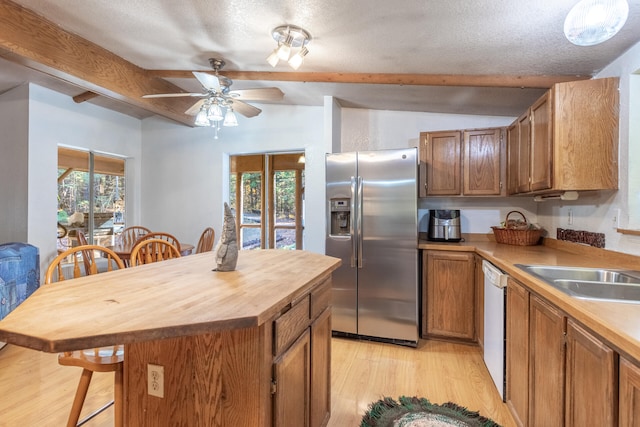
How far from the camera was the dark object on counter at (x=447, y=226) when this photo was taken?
3053mm

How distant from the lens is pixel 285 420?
1172mm

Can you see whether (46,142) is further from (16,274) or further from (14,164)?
(16,274)

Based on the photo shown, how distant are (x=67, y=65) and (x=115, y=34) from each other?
19.5 inches

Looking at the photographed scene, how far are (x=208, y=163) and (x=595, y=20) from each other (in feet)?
14.1

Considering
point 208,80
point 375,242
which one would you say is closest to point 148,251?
point 208,80

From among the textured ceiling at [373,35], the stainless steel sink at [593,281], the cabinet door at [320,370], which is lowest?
the cabinet door at [320,370]

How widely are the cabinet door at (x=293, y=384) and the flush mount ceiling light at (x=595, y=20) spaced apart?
171 cm

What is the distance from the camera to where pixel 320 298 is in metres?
1.58

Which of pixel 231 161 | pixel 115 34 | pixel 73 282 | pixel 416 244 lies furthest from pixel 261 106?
pixel 73 282

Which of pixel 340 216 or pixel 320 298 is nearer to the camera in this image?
pixel 320 298

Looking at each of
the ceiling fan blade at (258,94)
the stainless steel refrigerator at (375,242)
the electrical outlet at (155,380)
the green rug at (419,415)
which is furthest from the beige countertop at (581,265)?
the ceiling fan blade at (258,94)

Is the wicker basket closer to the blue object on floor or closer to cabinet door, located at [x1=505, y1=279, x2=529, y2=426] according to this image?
cabinet door, located at [x1=505, y1=279, x2=529, y2=426]

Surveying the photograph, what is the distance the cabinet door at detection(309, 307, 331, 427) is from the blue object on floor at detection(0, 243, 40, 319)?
254 cm

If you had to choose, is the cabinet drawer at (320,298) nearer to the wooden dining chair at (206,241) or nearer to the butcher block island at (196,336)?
the butcher block island at (196,336)
